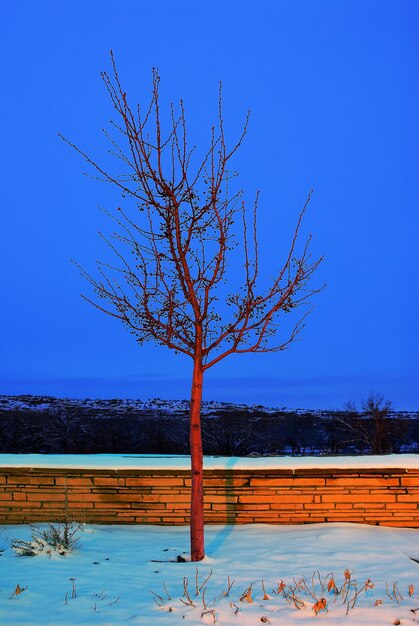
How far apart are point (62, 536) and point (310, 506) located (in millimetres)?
3043

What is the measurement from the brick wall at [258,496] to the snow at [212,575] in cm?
18

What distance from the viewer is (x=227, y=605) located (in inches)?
201

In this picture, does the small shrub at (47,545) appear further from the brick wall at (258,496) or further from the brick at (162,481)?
the brick at (162,481)

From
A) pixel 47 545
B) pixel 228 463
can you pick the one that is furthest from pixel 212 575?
pixel 228 463

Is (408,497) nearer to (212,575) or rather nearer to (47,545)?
(212,575)

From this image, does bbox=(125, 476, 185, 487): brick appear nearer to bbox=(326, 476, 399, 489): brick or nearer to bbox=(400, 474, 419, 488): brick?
bbox=(326, 476, 399, 489): brick

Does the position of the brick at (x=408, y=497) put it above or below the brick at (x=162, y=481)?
below

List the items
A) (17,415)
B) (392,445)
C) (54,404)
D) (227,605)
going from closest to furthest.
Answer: (227,605), (17,415), (392,445), (54,404)

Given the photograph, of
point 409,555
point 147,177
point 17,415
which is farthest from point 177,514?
point 17,415

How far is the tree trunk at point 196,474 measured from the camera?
667cm

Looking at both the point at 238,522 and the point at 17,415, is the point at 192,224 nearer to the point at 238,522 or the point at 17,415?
the point at 238,522

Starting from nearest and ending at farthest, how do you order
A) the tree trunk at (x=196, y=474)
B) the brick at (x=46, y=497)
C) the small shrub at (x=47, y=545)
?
the tree trunk at (x=196, y=474), the small shrub at (x=47, y=545), the brick at (x=46, y=497)

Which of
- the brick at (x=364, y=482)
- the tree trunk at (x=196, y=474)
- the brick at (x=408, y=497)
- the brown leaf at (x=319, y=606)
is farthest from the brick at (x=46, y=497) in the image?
the brown leaf at (x=319, y=606)

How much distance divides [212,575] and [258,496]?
87.4 inches
